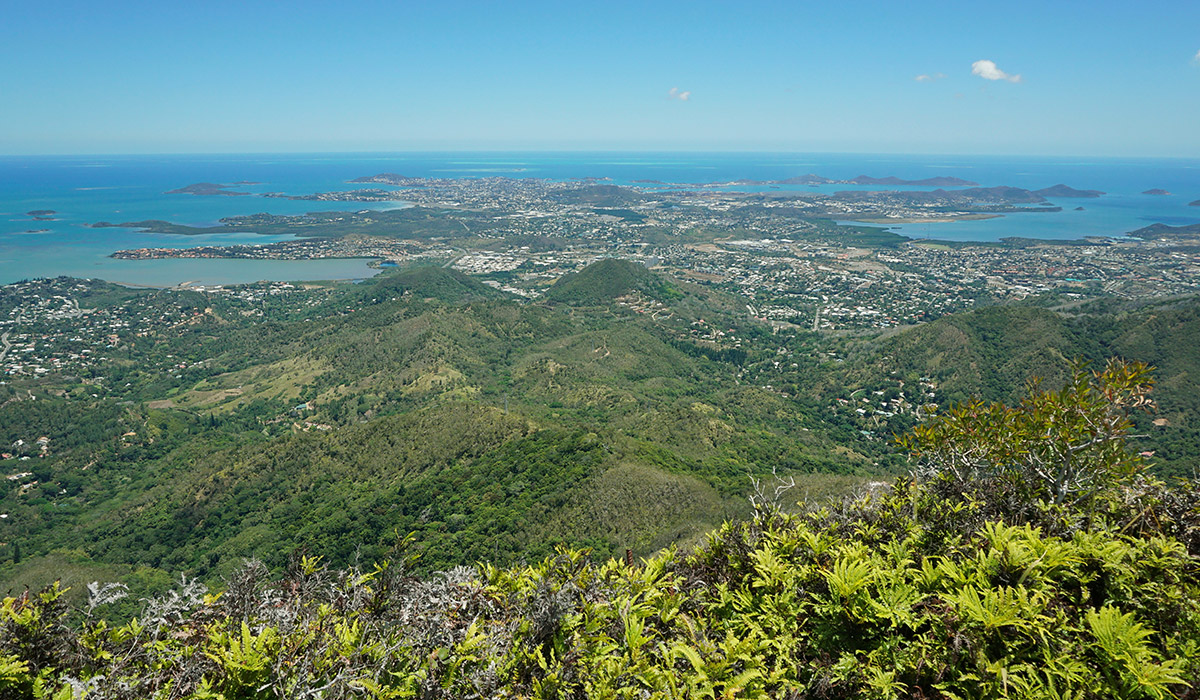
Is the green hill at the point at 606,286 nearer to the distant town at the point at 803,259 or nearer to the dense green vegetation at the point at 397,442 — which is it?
the distant town at the point at 803,259

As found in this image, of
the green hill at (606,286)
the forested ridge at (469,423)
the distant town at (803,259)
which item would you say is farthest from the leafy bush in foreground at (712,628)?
the green hill at (606,286)

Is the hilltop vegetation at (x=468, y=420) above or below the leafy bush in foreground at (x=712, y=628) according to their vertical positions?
below

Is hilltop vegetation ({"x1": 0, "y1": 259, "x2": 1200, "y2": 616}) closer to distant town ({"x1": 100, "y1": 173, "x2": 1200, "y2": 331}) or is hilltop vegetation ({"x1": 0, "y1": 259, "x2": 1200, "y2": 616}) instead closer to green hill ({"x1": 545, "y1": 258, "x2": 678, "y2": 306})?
green hill ({"x1": 545, "y1": 258, "x2": 678, "y2": 306})

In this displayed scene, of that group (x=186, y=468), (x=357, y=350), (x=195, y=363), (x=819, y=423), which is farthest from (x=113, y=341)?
(x=819, y=423)

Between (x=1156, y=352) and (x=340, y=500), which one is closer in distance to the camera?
(x=340, y=500)

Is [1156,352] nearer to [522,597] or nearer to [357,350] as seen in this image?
[522,597]

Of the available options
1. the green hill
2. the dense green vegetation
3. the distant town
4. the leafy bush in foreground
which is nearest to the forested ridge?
the dense green vegetation

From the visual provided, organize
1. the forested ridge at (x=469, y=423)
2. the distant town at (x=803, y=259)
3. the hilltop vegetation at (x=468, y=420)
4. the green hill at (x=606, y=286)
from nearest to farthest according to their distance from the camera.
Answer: the forested ridge at (x=469, y=423) → the hilltop vegetation at (x=468, y=420) → the green hill at (x=606, y=286) → the distant town at (x=803, y=259)

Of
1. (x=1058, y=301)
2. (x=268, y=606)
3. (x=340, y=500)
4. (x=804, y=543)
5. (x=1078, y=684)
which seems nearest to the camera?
(x=1078, y=684)
